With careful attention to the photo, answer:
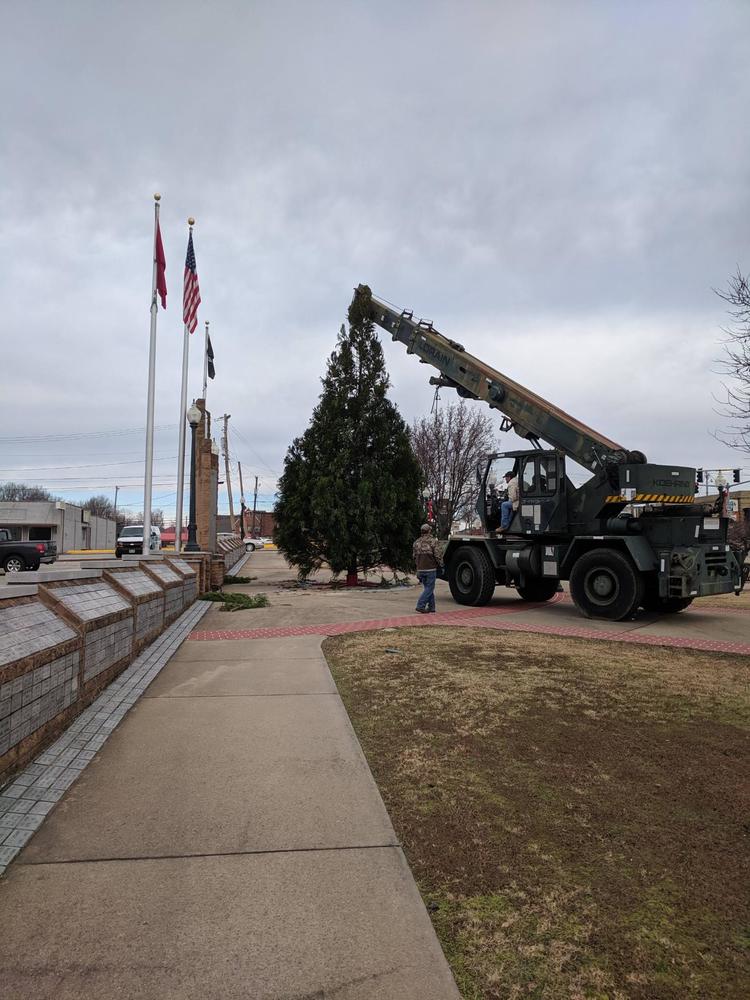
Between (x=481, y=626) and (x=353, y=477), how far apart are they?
7616 mm

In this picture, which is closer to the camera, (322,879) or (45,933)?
(45,933)

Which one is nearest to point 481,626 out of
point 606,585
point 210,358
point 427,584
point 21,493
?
point 427,584

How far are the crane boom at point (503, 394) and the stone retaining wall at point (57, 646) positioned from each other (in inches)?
307

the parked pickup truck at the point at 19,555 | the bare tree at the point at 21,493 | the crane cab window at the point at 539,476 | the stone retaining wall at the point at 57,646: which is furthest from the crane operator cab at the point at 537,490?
the bare tree at the point at 21,493

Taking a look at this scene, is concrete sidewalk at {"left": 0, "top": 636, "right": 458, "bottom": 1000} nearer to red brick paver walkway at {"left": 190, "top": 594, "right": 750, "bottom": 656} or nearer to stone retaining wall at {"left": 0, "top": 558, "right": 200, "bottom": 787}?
stone retaining wall at {"left": 0, "top": 558, "right": 200, "bottom": 787}

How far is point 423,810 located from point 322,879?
2.82 ft

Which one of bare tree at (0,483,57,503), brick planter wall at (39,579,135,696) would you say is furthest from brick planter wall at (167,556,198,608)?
bare tree at (0,483,57,503)

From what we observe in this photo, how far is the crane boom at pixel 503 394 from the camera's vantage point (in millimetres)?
11945

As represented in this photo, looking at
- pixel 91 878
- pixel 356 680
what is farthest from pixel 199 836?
pixel 356 680

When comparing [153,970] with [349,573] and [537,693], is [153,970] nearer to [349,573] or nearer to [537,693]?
[537,693]

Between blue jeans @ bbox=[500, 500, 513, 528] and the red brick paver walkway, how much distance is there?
1.82 meters

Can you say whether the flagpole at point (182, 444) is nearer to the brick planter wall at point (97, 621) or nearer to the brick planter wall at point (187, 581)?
the brick planter wall at point (187, 581)

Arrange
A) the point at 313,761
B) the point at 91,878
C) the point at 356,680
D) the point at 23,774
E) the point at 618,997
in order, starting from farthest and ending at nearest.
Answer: the point at 356,680 < the point at 313,761 < the point at 23,774 < the point at 91,878 < the point at 618,997

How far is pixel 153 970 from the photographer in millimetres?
2303
